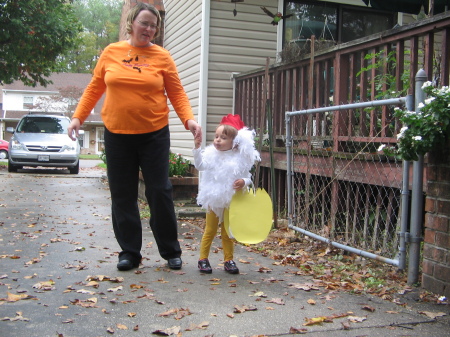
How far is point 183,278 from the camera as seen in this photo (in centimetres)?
400

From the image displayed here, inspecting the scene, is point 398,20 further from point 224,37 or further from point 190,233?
point 190,233

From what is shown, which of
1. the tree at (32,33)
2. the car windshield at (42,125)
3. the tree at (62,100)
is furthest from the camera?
the tree at (62,100)

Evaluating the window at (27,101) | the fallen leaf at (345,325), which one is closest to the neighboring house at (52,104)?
the window at (27,101)

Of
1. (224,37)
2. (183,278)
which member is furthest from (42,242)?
(224,37)

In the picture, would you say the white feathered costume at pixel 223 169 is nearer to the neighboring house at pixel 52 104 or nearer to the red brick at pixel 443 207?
the red brick at pixel 443 207

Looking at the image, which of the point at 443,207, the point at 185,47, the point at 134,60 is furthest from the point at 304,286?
the point at 185,47

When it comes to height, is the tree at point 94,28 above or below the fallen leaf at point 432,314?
above

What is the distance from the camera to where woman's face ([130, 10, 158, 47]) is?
399 centimetres

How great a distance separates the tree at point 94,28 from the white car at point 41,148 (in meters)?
34.5

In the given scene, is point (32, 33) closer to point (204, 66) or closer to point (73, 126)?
point (204, 66)

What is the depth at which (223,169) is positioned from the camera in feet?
13.6

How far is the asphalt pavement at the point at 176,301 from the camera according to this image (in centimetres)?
292

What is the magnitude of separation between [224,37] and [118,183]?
5201 mm

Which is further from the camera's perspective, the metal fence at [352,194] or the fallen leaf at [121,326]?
the metal fence at [352,194]
